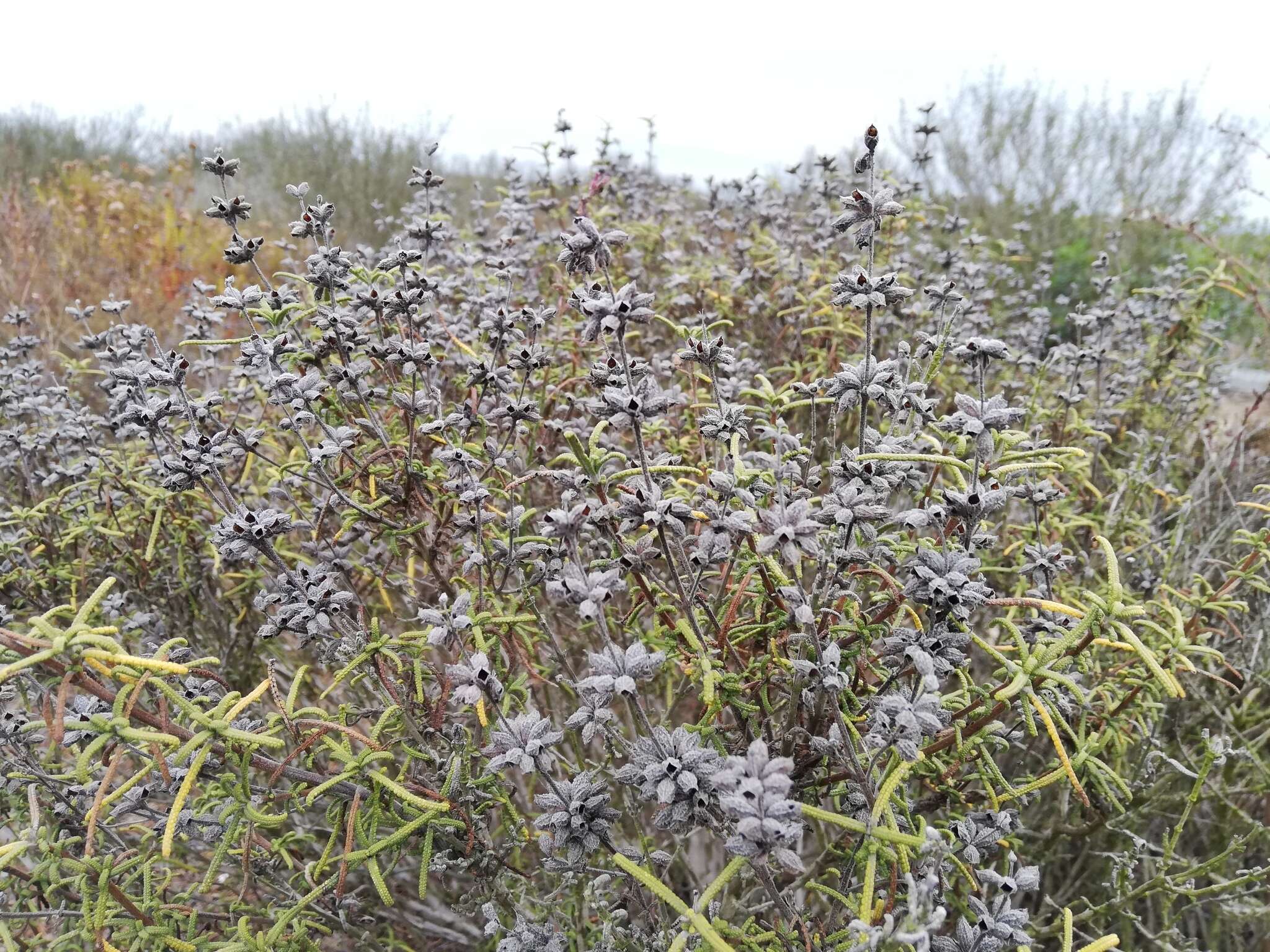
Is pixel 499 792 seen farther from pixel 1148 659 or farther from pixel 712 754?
pixel 1148 659

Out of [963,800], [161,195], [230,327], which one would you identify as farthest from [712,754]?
[161,195]

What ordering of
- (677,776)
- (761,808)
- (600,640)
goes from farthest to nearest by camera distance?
(600,640) → (677,776) → (761,808)

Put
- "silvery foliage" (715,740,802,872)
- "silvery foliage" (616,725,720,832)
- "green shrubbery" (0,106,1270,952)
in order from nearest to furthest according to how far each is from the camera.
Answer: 1. "silvery foliage" (715,740,802,872)
2. "silvery foliage" (616,725,720,832)
3. "green shrubbery" (0,106,1270,952)

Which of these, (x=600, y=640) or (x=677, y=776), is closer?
(x=677, y=776)

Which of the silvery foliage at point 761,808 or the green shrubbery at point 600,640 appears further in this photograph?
the green shrubbery at point 600,640

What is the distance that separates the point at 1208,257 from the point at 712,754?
343 inches

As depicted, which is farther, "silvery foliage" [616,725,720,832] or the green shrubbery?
the green shrubbery

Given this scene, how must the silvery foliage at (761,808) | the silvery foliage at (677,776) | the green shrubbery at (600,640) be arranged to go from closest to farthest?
the silvery foliage at (761,808) → the silvery foliage at (677,776) → the green shrubbery at (600,640)

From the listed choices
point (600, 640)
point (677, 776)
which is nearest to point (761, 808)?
point (677, 776)

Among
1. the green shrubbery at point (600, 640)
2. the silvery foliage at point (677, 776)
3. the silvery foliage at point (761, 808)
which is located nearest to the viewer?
the silvery foliage at point (761, 808)

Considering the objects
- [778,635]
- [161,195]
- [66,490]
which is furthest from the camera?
[161,195]

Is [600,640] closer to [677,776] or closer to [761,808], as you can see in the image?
[677,776]

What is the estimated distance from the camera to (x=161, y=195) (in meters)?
11.7

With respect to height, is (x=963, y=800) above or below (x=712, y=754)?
below
